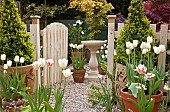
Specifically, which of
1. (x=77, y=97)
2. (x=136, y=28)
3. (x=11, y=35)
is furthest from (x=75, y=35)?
(x=136, y=28)

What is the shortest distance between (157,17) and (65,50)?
1.78 metres

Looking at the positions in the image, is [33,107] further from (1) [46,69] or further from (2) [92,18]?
(2) [92,18]

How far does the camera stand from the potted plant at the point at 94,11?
7195 mm

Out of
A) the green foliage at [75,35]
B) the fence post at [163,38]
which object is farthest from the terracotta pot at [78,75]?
the green foliage at [75,35]

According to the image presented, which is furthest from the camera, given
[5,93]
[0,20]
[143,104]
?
[0,20]

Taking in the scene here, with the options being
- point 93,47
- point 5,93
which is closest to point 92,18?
point 93,47

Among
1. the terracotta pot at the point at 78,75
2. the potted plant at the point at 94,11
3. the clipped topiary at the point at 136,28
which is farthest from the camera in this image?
the potted plant at the point at 94,11

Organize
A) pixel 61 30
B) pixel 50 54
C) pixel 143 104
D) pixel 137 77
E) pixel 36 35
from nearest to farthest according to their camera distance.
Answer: pixel 143 104 < pixel 137 77 < pixel 36 35 < pixel 50 54 < pixel 61 30

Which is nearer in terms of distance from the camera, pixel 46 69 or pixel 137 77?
pixel 137 77

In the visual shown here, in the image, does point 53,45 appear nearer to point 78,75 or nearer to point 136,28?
point 78,75

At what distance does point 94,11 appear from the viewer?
299 inches

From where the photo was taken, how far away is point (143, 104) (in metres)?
2.26

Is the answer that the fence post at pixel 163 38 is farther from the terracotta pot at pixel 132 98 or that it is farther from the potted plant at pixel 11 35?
the potted plant at pixel 11 35

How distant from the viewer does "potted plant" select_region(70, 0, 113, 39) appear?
720 cm
